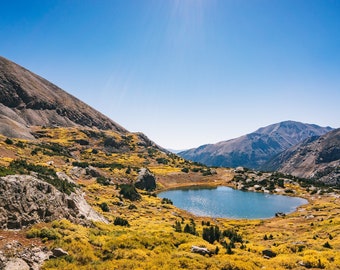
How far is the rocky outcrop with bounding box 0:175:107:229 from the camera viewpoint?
81.3 ft

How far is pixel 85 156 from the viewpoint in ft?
532

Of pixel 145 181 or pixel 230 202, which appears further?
pixel 145 181

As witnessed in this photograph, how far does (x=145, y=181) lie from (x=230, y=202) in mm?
38589

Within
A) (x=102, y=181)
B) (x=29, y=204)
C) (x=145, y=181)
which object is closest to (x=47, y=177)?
(x=29, y=204)

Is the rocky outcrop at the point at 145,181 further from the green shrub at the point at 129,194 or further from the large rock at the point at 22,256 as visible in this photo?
the large rock at the point at 22,256

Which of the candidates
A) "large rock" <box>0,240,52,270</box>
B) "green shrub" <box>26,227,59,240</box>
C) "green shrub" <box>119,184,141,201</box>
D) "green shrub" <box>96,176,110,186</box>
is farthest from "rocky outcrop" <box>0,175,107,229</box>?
"green shrub" <box>96,176,110,186</box>

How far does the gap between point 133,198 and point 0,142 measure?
194ft

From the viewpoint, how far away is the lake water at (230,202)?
85250 mm

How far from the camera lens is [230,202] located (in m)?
101

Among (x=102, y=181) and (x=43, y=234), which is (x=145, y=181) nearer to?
(x=102, y=181)

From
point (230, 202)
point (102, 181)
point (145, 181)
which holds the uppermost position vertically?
point (102, 181)

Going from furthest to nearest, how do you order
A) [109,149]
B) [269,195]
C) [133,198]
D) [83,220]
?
A: [109,149] < [269,195] < [133,198] < [83,220]

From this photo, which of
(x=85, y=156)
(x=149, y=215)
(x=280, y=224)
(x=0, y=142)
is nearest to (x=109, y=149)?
(x=85, y=156)

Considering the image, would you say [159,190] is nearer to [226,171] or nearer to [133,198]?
Answer: [133,198]
